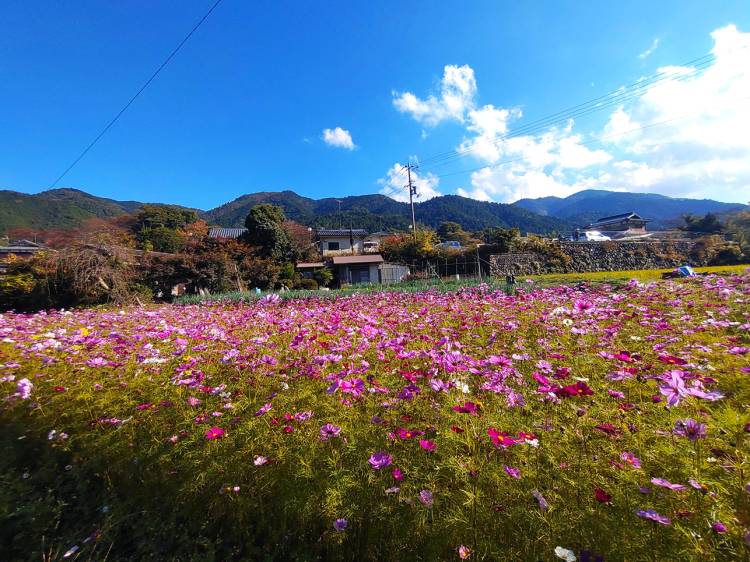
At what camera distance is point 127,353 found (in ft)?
8.47

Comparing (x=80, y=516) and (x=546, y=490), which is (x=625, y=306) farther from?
(x=80, y=516)

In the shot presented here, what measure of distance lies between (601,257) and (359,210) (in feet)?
223

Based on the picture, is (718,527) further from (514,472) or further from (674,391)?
(514,472)

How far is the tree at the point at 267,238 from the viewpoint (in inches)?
731

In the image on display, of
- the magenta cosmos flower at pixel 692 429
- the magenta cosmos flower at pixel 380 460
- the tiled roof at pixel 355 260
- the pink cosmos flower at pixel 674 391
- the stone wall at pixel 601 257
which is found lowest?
the stone wall at pixel 601 257

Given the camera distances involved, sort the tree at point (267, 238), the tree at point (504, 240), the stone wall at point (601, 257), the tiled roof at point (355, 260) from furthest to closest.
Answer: the tiled roof at point (355, 260) → the tree at point (267, 238) → the tree at point (504, 240) → the stone wall at point (601, 257)

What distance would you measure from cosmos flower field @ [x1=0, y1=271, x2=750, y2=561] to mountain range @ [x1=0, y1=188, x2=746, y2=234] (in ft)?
109

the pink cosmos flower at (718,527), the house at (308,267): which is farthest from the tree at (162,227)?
the pink cosmos flower at (718,527)

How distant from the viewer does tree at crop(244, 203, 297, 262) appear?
60.9ft

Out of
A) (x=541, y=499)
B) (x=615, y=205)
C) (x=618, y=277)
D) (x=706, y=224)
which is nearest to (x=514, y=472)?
(x=541, y=499)

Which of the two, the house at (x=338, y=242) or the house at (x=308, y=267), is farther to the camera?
the house at (x=338, y=242)

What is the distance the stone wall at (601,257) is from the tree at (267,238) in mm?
12209

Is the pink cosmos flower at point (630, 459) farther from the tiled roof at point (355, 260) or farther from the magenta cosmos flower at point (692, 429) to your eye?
the tiled roof at point (355, 260)

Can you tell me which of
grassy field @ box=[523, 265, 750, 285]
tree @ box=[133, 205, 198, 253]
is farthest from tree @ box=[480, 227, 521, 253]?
tree @ box=[133, 205, 198, 253]
